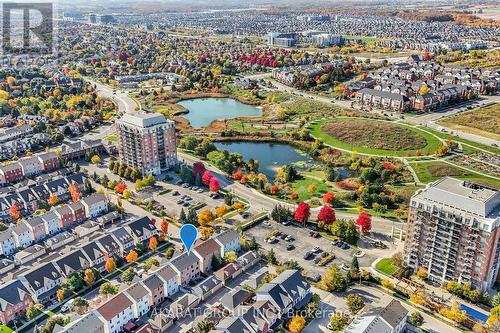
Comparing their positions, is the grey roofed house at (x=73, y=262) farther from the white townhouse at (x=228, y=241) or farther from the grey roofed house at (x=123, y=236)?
the white townhouse at (x=228, y=241)

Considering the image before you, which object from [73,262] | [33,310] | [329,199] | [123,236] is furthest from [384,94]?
[33,310]

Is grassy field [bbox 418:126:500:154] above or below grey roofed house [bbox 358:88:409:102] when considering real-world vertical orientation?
below

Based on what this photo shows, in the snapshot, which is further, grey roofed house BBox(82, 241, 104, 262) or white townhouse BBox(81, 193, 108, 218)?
white townhouse BBox(81, 193, 108, 218)

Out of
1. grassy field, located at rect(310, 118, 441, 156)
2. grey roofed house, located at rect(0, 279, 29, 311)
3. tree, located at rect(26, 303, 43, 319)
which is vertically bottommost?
tree, located at rect(26, 303, 43, 319)

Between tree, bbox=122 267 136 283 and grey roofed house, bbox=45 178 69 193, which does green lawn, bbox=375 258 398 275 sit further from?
grey roofed house, bbox=45 178 69 193

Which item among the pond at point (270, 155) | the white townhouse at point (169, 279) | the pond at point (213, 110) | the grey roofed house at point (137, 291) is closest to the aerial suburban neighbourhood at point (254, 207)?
the grey roofed house at point (137, 291)

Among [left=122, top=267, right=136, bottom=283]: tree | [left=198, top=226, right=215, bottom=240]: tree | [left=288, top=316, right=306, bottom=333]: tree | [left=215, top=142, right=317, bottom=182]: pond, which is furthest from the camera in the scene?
[left=215, top=142, right=317, bottom=182]: pond

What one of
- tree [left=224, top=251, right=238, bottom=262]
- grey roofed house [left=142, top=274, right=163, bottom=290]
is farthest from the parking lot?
grey roofed house [left=142, top=274, right=163, bottom=290]
